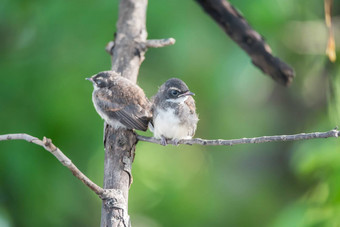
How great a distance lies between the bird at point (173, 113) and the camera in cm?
425

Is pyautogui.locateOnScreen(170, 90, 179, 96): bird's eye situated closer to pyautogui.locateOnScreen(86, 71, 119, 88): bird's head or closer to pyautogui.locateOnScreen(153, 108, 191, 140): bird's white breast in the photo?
pyautogui.locateOnScreen(153, 108, 191, 140): bird's white breast

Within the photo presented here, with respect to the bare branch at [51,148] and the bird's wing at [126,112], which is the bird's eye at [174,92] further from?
the bare branch at [51,148]

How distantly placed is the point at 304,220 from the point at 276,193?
4131 millimetres

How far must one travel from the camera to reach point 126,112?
14.4ft

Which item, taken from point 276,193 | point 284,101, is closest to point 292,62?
point 284,101

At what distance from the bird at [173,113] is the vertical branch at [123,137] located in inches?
9.0

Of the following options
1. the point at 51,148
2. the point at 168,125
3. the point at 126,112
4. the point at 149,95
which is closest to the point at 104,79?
the point at 126,112

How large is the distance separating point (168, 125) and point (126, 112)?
0.37 m

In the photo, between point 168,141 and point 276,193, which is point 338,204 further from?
point 276,193

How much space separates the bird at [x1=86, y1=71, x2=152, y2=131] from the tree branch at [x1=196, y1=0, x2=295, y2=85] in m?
1.17

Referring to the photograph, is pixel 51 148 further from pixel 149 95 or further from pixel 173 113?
pixel 149 95

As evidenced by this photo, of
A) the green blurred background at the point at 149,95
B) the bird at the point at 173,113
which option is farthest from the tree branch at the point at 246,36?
the bird at the point at 173,113

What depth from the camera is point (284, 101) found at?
32.0 feet

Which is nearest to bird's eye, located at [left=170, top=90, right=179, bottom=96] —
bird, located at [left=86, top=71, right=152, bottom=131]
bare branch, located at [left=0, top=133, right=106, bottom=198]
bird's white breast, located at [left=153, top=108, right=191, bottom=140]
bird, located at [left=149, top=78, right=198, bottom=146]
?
bird, located at [left=149, top=78, right=198, bottom=146]
